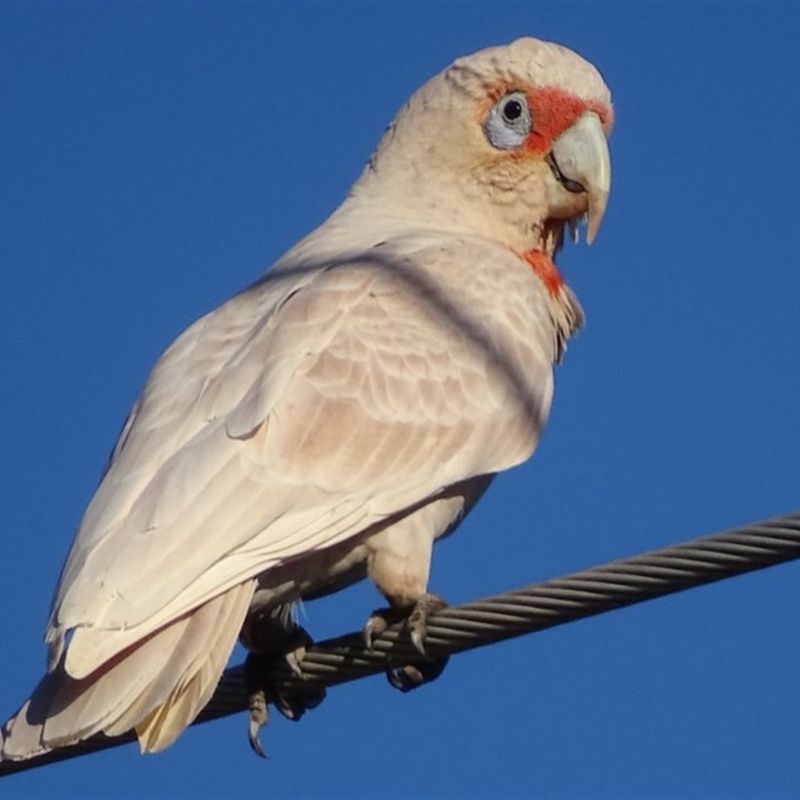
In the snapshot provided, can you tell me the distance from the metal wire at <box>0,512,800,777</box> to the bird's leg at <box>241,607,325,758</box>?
30cm

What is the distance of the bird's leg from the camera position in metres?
5.42

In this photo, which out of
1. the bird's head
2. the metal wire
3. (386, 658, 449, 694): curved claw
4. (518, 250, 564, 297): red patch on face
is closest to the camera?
the metal wire

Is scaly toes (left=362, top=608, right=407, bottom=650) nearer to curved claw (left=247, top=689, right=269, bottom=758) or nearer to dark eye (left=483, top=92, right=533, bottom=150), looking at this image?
curved claw (left=247, top=689, right=269, bottom=758)

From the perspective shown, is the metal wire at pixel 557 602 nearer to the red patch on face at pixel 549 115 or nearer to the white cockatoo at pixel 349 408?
the white cockatoo at pixel 349 408

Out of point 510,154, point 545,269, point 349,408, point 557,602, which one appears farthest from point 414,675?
point 510,154

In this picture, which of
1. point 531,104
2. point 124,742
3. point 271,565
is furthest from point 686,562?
point 531,104

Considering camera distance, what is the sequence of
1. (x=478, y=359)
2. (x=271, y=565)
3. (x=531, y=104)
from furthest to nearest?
1. (x=531, y=104)
2. (x=478, y=359)
3. (x=271, y=565)

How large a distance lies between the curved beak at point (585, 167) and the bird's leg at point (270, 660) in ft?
6.76

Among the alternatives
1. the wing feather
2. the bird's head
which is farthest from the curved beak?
the wing feather

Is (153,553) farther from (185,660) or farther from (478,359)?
(478,359)

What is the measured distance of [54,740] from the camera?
14.6ft

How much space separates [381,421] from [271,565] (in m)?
0.74

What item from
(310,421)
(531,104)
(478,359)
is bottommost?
(310,421)

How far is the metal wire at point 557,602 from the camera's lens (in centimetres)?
365
